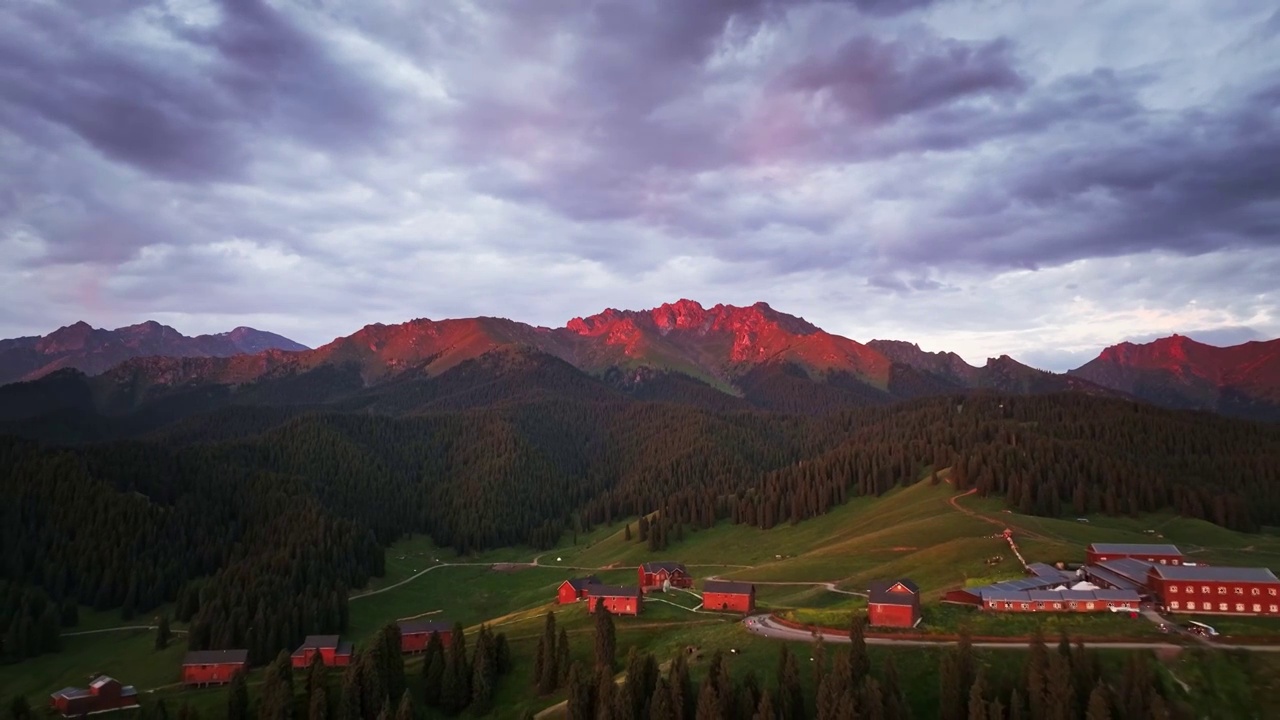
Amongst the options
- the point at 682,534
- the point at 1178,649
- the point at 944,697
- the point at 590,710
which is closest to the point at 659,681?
the point at 590,710

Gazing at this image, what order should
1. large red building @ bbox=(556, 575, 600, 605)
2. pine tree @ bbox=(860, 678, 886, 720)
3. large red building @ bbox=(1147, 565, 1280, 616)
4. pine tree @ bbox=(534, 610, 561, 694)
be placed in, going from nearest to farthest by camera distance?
pine tree @ bbox=(860, 678, 886, 720)
large red building @ bbox=(1147, 565, 1280, 616)
pine tree @ bbox=(534, 610, 561, 694)
large red building @ bbox=(556, 575, 600, 605)

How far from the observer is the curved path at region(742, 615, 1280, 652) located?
229 ft

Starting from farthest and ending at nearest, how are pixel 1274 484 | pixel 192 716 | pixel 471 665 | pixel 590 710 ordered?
pixel 1274 484
pixel 471 665
pixel 192 716
pixel 590 710

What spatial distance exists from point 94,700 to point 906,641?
9881 cm

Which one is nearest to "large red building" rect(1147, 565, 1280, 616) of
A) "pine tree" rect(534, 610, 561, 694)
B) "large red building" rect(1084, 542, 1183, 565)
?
"large red building" rect(1084, 542, 1183, 565)

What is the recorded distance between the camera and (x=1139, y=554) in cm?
9831

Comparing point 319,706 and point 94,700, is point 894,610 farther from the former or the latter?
point 94,700

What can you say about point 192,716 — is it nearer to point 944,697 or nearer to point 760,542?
point 944,697

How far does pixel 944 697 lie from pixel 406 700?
50.6 meters

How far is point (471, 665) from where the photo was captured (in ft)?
295

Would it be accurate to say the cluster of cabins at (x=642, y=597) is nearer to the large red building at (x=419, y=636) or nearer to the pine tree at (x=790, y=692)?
the large red building at (x=419, y=636)

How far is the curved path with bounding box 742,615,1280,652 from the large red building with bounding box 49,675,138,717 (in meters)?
80.8

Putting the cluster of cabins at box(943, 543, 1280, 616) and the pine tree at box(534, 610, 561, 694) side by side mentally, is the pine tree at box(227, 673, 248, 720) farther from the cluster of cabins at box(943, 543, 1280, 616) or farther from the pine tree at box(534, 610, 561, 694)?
the cluster of cabins at box(943, 543, 1280, 616)

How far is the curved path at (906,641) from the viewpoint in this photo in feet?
229
